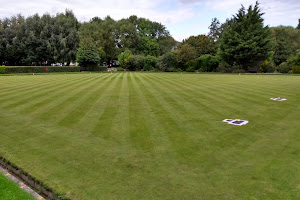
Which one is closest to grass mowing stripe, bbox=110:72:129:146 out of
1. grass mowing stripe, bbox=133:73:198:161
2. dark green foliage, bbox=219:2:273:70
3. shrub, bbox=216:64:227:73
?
grass mowing stripe, bbox=133:73:198:161

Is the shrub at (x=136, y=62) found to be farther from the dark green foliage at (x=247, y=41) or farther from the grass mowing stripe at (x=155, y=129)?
the grass mowing stripe at (x=155, y=129)

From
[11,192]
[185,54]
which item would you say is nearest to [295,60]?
[185,54]

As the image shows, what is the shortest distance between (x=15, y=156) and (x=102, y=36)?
6799 cm

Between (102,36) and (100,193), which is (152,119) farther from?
(102,36)

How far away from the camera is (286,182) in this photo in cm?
395

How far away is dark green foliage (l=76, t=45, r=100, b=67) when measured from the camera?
52156 millimetres

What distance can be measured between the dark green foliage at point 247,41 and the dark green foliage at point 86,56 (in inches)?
1225

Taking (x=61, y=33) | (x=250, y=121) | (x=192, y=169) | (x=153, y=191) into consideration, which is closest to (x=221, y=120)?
(x=250, y=121)

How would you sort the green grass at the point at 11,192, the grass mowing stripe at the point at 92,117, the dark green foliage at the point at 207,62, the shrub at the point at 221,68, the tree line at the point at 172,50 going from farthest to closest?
the dark green foliage at the point at 207,62 < the shrub at the point at 221,68 < the tree line at the point at 172,50 < the grass mowing stripe at the point at 92,117 < the green grass at the point at 11,192

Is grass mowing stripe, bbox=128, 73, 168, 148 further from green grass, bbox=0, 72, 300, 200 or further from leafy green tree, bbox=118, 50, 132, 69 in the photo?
leafy green tree, bbox=118, 50, 132, 69

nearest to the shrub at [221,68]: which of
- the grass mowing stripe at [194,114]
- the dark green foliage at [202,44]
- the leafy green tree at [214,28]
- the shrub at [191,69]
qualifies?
the shrub at [191,69]

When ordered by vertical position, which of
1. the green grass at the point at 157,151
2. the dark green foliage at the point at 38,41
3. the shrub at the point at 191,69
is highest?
the dark green foliage at the point at 38,41

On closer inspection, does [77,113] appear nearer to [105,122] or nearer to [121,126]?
[105,122]

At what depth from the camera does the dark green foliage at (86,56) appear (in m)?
52.2
